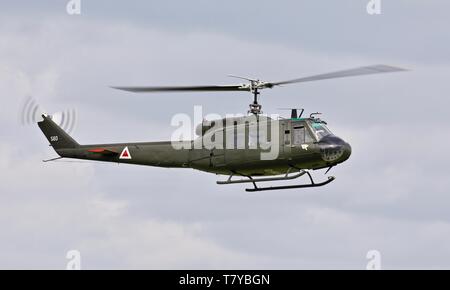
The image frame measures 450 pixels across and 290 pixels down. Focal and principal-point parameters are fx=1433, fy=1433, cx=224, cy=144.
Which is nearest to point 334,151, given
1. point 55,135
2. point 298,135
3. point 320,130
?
point 320,130

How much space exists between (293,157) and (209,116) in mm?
3939

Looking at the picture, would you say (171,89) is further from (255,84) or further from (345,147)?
(345,147)

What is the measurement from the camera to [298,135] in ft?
166

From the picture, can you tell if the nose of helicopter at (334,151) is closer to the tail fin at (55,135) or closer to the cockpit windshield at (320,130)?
the cockpit windshield at (320,130)

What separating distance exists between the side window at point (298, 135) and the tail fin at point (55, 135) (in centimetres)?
868

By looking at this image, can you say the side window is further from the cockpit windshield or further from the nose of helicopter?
the nose of helicopter

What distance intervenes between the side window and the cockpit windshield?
43cm

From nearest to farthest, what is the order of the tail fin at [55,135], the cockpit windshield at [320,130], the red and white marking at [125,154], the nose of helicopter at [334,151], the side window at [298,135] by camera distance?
the nose of helicopter at [334,151], the side window at [298,135], the cockpit windshield at [320,130], the red and white marking at [125,154], the tail fin at [55,135]

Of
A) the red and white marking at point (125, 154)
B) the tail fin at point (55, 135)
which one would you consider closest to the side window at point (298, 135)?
the red and white marking at point (125, 154)

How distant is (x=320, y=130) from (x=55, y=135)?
34.8 ft

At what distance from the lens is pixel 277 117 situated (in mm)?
51406

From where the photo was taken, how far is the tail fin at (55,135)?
178 feet
